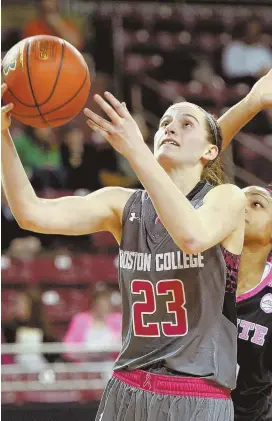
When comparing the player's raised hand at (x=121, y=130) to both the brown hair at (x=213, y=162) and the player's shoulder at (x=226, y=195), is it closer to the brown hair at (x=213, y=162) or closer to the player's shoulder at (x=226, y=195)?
the player's shoulder at (x=226, y=195)

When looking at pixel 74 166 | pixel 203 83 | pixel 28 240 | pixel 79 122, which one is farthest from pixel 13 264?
pixel 203 83

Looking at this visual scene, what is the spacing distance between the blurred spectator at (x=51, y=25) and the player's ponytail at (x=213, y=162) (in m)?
7.15

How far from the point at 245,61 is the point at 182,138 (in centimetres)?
799

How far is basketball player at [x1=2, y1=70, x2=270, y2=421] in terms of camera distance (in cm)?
259

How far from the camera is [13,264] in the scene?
783cm

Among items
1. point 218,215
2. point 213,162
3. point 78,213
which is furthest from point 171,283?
point 213,162

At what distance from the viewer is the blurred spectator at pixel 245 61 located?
1043 centimetres

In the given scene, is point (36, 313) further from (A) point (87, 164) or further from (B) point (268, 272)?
(B) point (268, 272)

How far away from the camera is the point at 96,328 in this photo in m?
6.88

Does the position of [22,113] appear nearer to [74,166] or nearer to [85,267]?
[85,267]

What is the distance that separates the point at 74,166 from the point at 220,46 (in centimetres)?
322

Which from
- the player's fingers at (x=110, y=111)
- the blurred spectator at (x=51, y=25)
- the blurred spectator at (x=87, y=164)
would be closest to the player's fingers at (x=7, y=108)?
the player's fingers at (x=110, y=111)

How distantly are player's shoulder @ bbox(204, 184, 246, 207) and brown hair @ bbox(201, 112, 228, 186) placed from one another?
27cm

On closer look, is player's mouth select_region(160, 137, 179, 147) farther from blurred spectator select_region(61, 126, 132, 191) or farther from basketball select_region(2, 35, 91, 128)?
blurred spectator select_region(61, 126, 132, 191)
